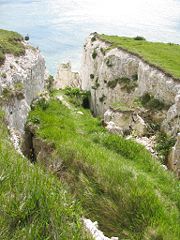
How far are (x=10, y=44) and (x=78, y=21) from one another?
246 feet

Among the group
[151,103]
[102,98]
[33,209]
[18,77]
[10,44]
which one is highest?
[33,209]

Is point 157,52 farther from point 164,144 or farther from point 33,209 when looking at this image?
point 33,209

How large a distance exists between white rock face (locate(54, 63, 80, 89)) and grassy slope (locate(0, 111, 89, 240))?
2031 inches

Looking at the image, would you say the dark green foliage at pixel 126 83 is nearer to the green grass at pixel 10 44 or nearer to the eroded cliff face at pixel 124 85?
the eroded cliff face at pixel 124 85

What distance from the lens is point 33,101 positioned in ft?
103

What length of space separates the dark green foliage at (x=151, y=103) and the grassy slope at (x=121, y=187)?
8.89 metres

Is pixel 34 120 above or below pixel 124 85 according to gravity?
above

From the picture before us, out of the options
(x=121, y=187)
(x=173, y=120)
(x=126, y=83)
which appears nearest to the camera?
(x=121, y=187)

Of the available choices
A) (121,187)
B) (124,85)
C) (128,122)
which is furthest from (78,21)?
(121,187)

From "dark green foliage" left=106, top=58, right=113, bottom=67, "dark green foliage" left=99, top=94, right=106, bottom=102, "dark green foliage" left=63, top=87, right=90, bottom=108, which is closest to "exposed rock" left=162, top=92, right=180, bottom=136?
"dark green foliage" left=106, top=58, right=113, bottom=67

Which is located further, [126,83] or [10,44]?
[126,83]

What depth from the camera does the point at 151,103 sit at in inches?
1250

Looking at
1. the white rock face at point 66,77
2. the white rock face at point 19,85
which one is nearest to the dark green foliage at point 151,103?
the white rock face at point 19,85

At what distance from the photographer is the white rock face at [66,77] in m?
60.8
